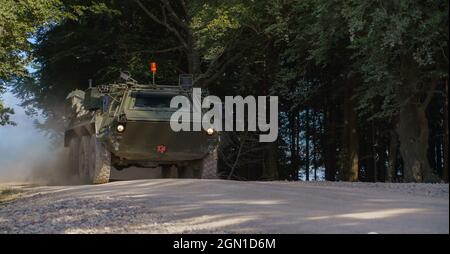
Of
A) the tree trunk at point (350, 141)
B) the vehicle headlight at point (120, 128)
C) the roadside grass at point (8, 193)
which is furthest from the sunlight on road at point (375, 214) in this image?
the tree trunk at point (350, 141)

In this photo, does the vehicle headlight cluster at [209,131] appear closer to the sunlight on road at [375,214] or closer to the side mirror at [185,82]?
the side mirror at [185,82]

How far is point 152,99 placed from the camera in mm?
15086

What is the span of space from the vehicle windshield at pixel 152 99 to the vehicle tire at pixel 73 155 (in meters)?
4.06

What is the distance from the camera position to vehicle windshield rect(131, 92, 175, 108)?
14.9m

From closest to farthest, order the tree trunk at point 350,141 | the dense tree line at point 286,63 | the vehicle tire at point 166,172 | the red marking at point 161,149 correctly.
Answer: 1. the red marking at point 161,149
2. the dense tree line at point 286,63
3. the vehicle tire at point 166,172
4. the tree trunk at point 350,141

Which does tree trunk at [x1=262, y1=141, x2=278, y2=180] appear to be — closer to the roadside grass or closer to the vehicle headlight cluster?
the vehicle headlight cluster

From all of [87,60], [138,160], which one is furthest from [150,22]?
[138,160]

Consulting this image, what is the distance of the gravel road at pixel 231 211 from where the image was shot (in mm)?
6969

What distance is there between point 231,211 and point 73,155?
37.8 feet

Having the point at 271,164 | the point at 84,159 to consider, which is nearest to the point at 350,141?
the point at 271,164

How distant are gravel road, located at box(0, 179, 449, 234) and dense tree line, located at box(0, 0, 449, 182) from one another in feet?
16.7

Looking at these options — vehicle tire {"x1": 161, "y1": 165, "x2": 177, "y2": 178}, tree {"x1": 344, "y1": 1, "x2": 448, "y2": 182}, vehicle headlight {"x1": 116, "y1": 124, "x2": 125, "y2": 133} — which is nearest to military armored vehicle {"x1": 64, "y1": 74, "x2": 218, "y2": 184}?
vehicle headlight {"x1": 116, "y1": 124, "x2": 125, "y2": 133}

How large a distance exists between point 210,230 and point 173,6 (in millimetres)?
21086

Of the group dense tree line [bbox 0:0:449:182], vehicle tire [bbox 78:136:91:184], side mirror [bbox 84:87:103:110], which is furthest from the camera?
vehicle tire [bbox 78:136:91:184]
